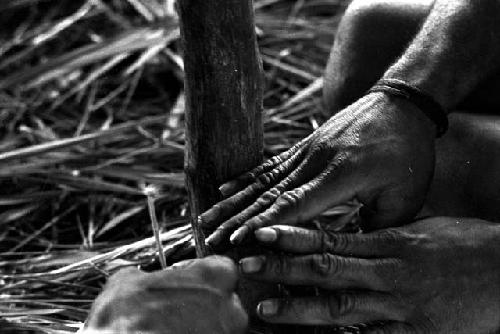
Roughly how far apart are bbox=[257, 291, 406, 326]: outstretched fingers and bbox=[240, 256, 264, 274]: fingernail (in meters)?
0.04

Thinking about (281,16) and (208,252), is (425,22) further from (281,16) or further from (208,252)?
(281,16)

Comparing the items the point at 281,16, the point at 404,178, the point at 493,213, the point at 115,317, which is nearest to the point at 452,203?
the point at 493,213

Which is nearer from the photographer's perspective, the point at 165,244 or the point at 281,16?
the point at 165,244

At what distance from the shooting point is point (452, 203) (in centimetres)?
135

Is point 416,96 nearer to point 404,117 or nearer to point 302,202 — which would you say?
point 404,117

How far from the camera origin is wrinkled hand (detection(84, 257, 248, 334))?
0.95 metres

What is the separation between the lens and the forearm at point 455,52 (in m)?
A: 1.27

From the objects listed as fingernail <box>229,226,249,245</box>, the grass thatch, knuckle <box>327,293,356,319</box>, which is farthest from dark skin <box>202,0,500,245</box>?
the grass thatch

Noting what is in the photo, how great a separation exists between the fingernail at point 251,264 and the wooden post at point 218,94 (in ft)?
0.61

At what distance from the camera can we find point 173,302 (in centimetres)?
98

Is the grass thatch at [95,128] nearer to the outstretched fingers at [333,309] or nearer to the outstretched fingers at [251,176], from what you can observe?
the outstretched fingers at [251,176]

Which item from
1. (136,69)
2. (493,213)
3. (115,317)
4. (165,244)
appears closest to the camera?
(115,317)

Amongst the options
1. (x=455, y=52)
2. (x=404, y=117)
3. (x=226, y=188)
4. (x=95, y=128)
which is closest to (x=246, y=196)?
(x=226, y=188)

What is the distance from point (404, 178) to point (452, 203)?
0.21 m
